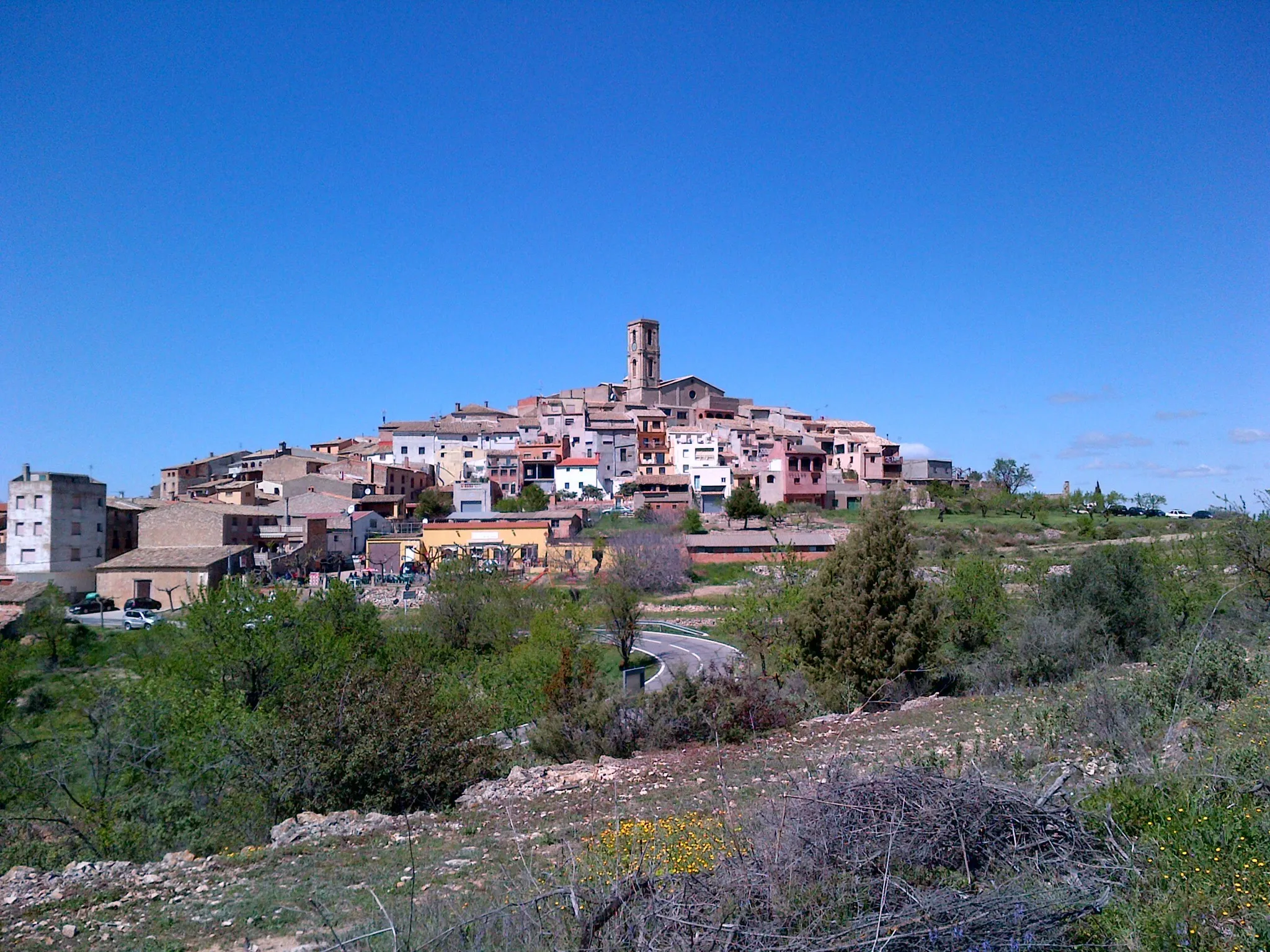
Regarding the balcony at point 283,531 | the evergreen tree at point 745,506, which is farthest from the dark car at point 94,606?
the evergreen tree at point 745,506

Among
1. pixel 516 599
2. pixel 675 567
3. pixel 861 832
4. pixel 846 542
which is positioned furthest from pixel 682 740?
pixel 675 567

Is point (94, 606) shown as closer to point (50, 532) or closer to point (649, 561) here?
point (50, 532)

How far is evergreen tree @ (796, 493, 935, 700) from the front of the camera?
629 inches

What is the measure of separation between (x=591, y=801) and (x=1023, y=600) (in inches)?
684

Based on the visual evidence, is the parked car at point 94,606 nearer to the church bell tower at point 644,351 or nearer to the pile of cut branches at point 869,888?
the pile of cut branches at point 869,888

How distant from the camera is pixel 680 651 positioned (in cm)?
3009

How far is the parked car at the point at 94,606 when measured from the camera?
138 feet

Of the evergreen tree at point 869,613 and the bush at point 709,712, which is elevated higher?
the evergreen tree at point 869,613

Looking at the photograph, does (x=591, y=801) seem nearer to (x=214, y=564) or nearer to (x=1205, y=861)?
(x=1205, y=861)

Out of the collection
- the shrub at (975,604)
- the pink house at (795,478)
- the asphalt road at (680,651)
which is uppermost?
the pink house at (795,478)

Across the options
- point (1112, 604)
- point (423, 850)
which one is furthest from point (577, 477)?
point (423, 850)

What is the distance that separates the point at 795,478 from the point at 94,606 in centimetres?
4889

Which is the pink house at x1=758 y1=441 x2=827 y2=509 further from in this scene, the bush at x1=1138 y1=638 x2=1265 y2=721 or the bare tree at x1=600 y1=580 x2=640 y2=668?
the bush at x1=1138 y1=638 x2=1265 y2=721

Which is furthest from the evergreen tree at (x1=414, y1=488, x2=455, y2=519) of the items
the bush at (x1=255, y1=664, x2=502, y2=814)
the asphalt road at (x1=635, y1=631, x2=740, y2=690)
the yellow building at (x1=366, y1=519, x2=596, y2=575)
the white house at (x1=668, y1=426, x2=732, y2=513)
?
the bush at (x1=255, y1=664, x2=502, y2=814)
